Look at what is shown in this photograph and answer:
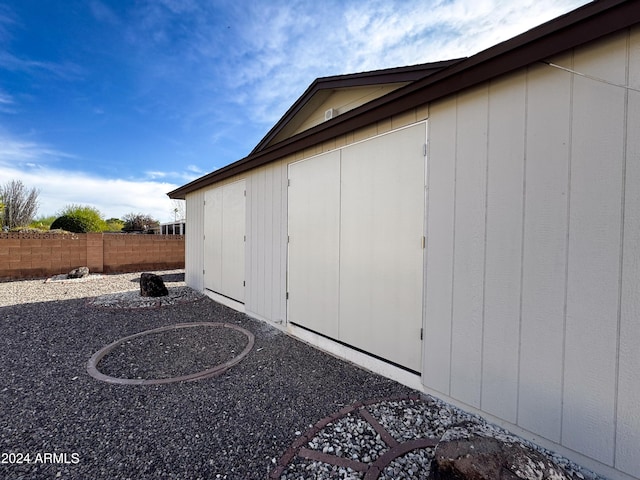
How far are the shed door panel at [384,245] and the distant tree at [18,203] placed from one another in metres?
19.4

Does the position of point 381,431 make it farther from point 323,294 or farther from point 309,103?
point 309,103

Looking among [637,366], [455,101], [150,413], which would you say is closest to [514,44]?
[455,101]

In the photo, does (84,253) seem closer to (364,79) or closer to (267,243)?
(267,243)

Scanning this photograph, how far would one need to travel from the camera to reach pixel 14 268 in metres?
7.47

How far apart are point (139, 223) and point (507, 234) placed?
2168 cm

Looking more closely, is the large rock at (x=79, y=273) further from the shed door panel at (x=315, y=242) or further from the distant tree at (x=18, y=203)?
the distant tree at (x=18, y=203)

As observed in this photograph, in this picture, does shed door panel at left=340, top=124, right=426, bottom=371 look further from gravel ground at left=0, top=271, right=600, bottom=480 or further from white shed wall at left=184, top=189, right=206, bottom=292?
white shed wall at left=184, top=189, right=206, bottom=292

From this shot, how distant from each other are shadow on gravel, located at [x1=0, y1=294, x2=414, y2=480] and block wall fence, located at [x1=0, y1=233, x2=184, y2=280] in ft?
19.8

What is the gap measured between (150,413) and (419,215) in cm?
260

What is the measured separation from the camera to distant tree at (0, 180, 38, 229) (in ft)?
47.3

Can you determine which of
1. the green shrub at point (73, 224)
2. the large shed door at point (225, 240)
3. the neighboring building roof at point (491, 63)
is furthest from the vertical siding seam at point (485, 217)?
the green shrub at point (73, 224)

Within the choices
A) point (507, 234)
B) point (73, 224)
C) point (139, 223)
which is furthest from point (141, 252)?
point (139, 223)

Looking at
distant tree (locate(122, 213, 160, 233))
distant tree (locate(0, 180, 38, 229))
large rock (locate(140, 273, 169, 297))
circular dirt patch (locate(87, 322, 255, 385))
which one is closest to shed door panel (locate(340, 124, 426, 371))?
circular dirt patch (locate(87, 322, 255, 385))

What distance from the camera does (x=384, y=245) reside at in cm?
255
